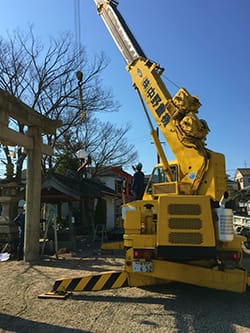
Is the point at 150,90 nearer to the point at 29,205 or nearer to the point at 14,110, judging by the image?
the point at 14,110

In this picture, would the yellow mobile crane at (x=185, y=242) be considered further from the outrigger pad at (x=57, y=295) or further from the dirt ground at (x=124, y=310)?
the dirt ground at (x=124, y=310)

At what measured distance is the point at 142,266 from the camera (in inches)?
245

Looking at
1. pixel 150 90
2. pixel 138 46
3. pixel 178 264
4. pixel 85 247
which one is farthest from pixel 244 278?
pixel 85 247

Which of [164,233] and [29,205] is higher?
[29,205]

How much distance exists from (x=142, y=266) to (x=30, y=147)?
21.5 feet

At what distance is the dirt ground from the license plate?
60 centimetres

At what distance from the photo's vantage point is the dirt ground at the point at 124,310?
5070 mm

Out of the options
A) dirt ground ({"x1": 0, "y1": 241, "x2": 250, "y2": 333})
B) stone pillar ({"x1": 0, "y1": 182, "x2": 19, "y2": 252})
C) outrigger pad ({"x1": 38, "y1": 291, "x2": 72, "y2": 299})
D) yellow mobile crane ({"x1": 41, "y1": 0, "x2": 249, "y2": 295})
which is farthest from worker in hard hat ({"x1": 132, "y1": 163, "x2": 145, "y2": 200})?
stone pillar ({"x1": 0, "y1": 182, "x2": 19, "y2": 252})

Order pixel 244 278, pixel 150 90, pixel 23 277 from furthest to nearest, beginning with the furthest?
1. pixel 150 90
2. pixel 23 277
3. pixel 244 278

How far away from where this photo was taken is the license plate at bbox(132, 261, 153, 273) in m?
6.21

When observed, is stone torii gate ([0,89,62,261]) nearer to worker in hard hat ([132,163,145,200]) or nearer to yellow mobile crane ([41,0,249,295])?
worker in hard hat ([132,163,145,200])

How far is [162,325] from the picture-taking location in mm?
5125

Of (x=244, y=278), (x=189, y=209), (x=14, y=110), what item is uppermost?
(x=14, y=110)

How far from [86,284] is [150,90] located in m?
5.83
